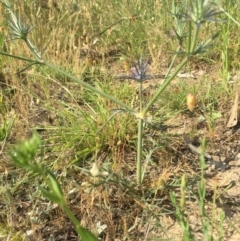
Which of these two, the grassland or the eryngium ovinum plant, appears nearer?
the eryngium ovinum plant

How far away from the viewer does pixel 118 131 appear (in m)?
2.01

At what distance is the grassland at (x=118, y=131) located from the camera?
1656mm

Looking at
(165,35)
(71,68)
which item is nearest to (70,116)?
(71,68)

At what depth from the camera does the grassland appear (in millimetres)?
1656

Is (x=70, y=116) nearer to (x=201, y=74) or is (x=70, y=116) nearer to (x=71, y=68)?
(x=71, y=68)

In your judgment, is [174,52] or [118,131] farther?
[118,131]

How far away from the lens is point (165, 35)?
9.23 ft

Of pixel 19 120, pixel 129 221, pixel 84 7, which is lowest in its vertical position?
pixel 129 221

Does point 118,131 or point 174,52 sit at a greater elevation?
point 174,52

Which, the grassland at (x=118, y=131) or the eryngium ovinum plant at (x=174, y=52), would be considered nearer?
the eryngium ovinum plant at (x=174, y=52)

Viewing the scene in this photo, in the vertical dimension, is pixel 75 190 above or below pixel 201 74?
below

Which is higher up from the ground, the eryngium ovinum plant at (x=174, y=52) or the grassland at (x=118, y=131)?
the eryngium ovinum plant at (x=174, y=52)

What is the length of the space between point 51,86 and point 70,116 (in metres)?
0.51

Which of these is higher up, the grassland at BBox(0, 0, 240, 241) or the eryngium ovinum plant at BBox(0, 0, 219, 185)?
the eryngium ovinum plant at BBox(0, 0, 219, 185)
